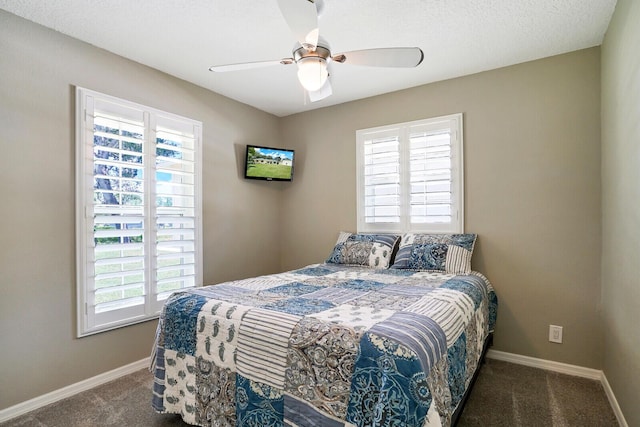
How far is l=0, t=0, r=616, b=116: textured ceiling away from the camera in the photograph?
206 centimetres

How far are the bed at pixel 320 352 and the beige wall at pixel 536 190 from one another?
0.62 meters

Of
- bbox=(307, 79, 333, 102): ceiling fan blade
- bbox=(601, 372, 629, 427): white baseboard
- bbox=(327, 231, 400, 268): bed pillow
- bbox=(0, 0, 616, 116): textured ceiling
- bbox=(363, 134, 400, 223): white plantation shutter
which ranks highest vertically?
bbox=(0, 0, 616, 116): textured ceiling

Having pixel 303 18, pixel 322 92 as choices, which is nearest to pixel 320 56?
pixel 303 18

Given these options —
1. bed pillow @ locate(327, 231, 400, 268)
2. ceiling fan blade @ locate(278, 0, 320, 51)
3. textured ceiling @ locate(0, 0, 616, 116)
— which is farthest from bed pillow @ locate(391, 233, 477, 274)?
ceiling fan blade @ locate(278, 0, 320, 51)

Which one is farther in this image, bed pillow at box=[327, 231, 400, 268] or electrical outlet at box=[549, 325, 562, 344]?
bed pillow at box=[327, 231, 400, 268]

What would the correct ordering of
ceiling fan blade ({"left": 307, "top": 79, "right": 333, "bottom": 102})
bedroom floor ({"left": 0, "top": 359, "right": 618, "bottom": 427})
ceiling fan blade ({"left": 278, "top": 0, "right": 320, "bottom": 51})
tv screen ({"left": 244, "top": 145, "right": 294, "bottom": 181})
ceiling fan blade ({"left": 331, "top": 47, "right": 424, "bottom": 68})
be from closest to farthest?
ceiling fan blade ({"left": 278, "top": 0, "right": 320, "bottom": 51}) < ceiling fan blade ({"left": 331, "top": 47, "right": 424, "bottom": 68}) < bedroom floor ({"left": 0, "top": 359, "right": 618, "bottom": 427}) < ceiling fan blade ({"left": 307, "top": 79, "right": 333, "bottom": 102}) < tv screen ({"left": 244, "top": 145, "right": 294, "bottom": 181})

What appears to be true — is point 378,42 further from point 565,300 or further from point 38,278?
point 38,278

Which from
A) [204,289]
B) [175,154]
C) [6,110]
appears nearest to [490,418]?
[204,289]

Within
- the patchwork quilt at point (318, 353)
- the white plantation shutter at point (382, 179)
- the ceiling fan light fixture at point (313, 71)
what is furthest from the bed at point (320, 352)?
the ceiling fan light fixture at point (313, 71)

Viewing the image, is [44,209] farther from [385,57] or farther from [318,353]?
[385,57]

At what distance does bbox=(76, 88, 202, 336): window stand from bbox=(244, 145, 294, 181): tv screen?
2.24ft

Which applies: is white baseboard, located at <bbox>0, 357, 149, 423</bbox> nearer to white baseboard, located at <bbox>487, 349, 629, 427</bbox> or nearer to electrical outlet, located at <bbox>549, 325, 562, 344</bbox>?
white baseboard, located at <bbox>487, 349, 629, 427</bbox>

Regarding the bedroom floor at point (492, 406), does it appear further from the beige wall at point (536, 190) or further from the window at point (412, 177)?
the window at point (412, 177)

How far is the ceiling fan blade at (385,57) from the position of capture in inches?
72.3
